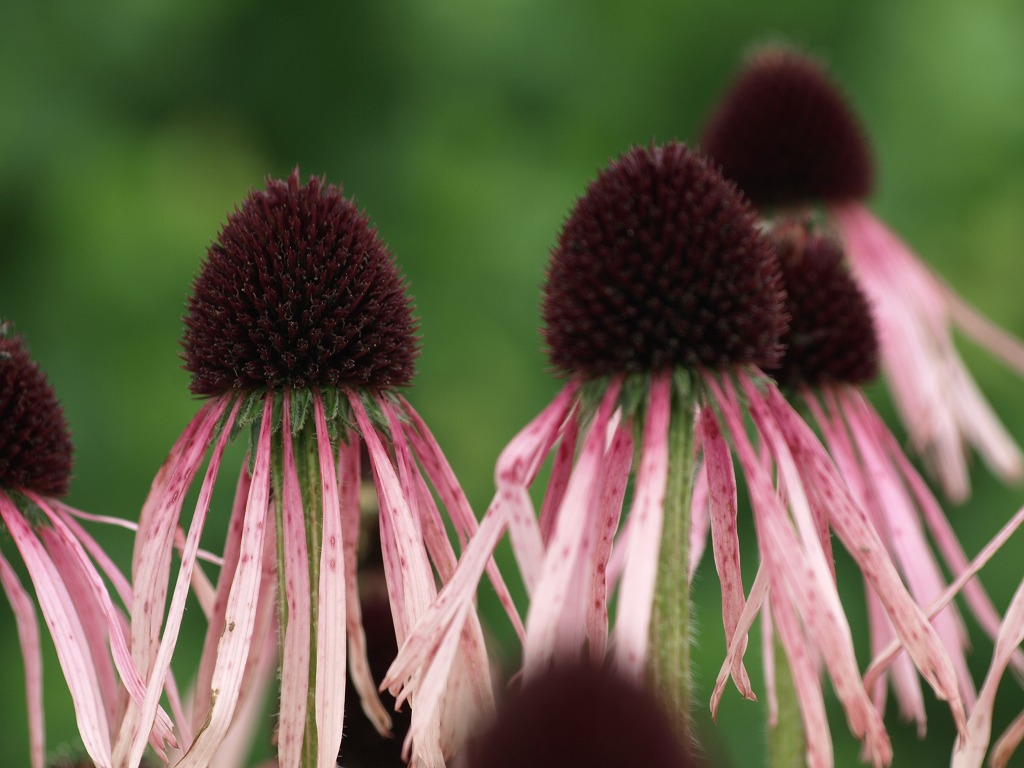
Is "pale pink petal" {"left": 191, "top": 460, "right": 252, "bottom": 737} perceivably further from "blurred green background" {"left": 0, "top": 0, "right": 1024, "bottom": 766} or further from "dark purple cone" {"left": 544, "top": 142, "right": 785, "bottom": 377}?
"blurred green background" {"left": 0, "top": 0, "right": 1024, "bottom": 766}

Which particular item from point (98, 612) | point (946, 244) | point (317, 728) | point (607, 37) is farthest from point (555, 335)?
point (607, 37)

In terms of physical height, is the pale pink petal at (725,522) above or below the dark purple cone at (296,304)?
below

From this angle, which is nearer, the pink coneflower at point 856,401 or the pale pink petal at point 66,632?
the pale pink petal at point 66,632

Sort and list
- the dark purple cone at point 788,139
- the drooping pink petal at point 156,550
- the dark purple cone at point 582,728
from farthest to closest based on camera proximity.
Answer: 1. the dark purple cone at point 788,139
2. the drooping pink petal at point 156,550
3. the dark purple cone at point 582,728

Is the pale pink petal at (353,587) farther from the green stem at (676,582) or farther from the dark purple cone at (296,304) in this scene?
the green stem at (676,582)

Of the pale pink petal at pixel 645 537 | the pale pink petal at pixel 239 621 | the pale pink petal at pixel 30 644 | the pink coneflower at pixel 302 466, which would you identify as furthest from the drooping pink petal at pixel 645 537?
the pale pink petal at pixel 30 644

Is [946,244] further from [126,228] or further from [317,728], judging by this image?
[317,728]

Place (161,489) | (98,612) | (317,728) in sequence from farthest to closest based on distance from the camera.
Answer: (98,612)
(161,489)
(317,728)
